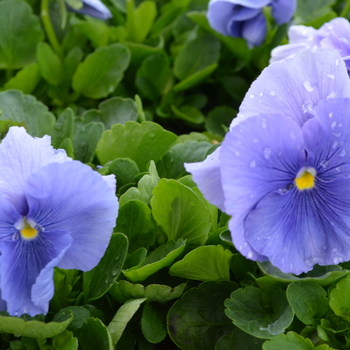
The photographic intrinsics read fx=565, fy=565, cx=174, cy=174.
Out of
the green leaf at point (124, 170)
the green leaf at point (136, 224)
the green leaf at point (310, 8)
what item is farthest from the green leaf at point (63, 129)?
the green leaf at point (310, 8)

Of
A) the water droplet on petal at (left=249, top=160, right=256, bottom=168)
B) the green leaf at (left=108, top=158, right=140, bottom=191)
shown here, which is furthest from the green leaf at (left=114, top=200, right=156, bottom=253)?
the water droplet on petal at (left=249, top=160, right=256, bottom=168)

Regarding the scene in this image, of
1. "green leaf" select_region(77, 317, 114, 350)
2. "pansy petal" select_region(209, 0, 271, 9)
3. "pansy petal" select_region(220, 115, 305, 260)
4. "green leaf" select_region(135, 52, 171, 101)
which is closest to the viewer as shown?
"pansy petal" select_region(220, 115, 305, 260)

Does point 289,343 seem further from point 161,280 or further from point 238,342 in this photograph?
point 161,280

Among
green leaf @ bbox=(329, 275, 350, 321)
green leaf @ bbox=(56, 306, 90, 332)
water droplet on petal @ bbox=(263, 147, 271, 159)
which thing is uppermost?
water droplet on petal @ bbox=(263, 147, 271, 159)

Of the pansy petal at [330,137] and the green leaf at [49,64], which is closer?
the pansy petal at [330,137]

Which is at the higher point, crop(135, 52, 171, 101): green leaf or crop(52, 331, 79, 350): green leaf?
crop(52, 331, 79, 350): green leaf

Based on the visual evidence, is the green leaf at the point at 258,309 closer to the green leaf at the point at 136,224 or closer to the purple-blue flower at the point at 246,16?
the green leaf at the point at 136,224

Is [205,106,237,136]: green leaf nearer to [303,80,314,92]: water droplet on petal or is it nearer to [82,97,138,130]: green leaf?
[82,97,138,130]: green leaf
